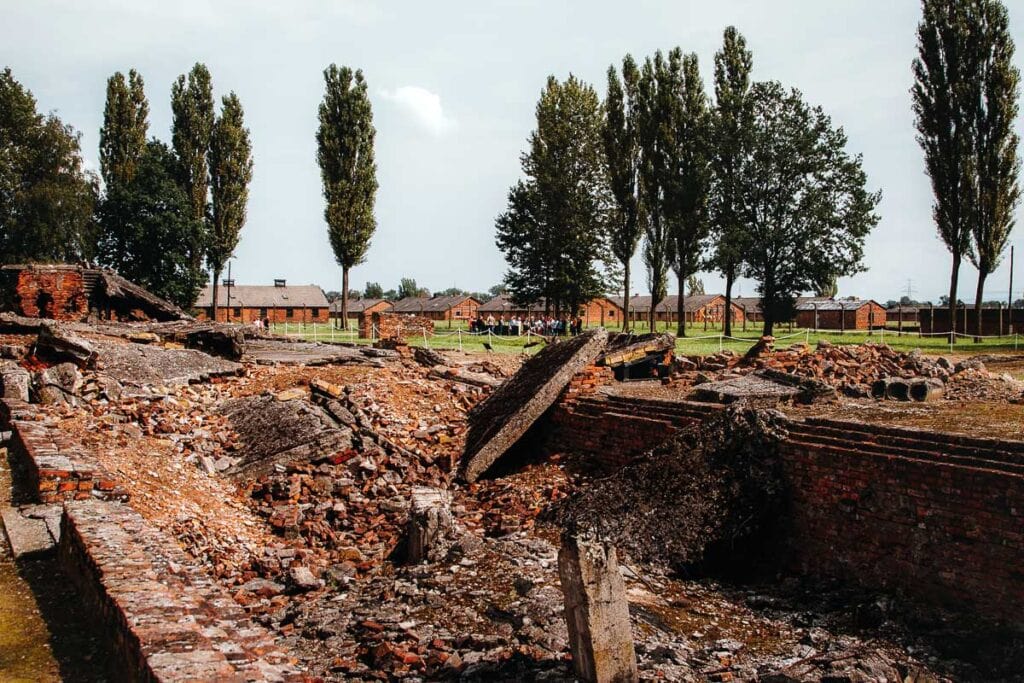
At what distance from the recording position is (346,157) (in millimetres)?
41906

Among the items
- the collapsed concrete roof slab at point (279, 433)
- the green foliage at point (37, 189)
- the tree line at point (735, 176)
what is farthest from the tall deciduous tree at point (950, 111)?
the green foliage at point (37, 189)

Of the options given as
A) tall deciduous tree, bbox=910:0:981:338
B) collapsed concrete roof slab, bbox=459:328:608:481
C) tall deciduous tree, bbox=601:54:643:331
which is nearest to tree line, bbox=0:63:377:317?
tall deciduous tree, bbox=601:54:643:331

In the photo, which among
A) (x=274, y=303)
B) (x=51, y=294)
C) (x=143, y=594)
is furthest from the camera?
(x=274, y=303)

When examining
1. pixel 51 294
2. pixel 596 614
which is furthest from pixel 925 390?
pixel 51 294

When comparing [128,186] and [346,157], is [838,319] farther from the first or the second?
[128,186]

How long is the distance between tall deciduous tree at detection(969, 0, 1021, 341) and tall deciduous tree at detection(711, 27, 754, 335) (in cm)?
839

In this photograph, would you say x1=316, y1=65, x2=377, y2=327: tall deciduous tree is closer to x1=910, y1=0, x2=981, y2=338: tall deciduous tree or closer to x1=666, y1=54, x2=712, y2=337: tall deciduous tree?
x1=666, y1=54, x2=712, y2=337: tall deciduous tree

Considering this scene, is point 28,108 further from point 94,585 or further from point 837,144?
point 94,585

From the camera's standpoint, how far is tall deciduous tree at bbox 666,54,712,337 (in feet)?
115

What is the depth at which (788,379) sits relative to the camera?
10.5 meters

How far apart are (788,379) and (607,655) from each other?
6.77 m

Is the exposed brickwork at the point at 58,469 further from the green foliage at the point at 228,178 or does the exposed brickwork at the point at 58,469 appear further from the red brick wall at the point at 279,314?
the red brick wall at the point at 279,314

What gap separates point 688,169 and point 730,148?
338cm

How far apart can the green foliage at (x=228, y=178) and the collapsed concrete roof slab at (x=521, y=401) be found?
113 ft
